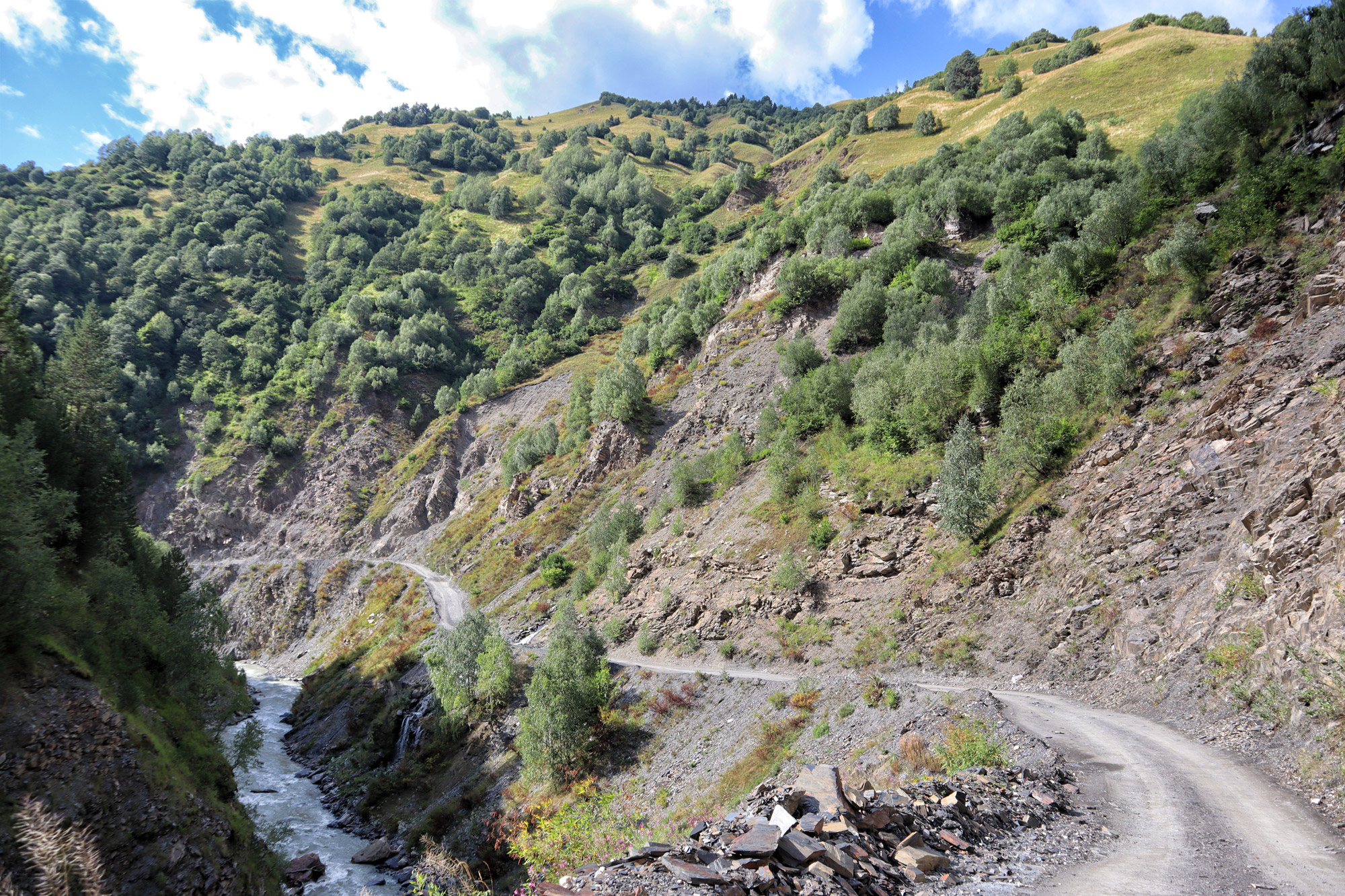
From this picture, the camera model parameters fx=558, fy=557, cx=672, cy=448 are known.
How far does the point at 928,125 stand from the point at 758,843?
98199 millimetres

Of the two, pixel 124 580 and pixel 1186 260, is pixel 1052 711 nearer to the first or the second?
pixel 1186 260

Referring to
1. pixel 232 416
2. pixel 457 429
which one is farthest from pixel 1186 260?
pixel 232 416

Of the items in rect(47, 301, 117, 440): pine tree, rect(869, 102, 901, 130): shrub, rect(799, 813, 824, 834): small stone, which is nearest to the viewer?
rect(799, 813, 824, 834): small stone

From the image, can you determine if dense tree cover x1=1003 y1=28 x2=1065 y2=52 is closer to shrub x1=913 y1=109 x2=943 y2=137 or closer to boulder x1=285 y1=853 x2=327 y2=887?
shrub x1=913 y1=109 x2=943 y2=137

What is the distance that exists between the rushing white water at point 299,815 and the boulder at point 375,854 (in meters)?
0.26

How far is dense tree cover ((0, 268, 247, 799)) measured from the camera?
1761cm

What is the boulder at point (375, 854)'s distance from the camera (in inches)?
1089

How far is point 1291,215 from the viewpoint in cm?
2381

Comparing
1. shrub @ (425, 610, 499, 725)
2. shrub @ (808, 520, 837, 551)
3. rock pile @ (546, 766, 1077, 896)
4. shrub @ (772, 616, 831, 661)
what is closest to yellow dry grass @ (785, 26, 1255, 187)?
shrub @ (808, 520, 837, 551)

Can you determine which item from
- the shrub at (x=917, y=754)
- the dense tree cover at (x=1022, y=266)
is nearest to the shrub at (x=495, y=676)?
the dense tree cover at (x=1022, y=266)

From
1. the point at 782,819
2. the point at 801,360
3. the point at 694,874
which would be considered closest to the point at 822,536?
the point at 801,360

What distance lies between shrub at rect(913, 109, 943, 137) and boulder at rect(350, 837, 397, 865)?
9978 centimetres

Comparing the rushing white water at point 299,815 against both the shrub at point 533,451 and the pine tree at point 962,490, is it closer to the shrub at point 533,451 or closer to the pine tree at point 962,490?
the pine tree at point 962,490

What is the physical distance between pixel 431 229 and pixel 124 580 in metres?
140
